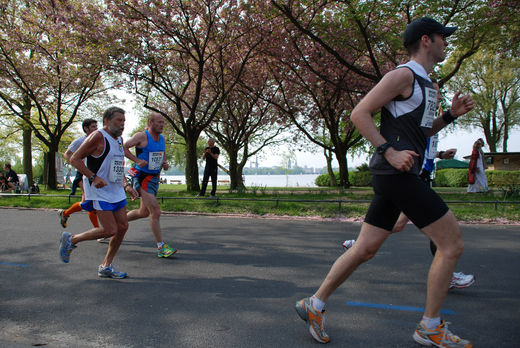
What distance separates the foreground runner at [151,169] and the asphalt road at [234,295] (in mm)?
343

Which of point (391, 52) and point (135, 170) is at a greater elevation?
point (391, 52)

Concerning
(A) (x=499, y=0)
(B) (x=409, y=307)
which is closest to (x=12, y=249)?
(B) (x=409, y=307)

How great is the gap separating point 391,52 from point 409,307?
15763 millimetres

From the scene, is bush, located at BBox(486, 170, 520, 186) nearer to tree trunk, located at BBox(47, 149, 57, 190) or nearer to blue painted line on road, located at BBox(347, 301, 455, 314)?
blue painted line on road, located at BBox(347, 301, 455, 314)

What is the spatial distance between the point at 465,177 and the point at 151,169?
27687 millimetres

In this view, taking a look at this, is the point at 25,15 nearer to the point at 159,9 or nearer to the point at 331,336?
the point at 159,9

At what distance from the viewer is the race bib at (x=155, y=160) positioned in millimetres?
5113

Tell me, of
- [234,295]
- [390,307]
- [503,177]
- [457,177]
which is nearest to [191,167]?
[234,295]

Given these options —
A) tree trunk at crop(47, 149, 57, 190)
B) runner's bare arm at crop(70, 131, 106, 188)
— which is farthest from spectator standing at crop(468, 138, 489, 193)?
tree trunk at crop(47, 149, 57, 190)

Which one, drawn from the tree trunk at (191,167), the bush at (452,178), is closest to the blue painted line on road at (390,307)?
the tree trunk at (191,167)

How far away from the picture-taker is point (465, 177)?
27.4 metres

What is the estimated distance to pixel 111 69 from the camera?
15.7m

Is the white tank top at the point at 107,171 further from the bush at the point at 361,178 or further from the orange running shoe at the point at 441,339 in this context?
the bush at the point at 361,178

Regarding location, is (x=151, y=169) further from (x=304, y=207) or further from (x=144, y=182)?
(x=304, y=207)
